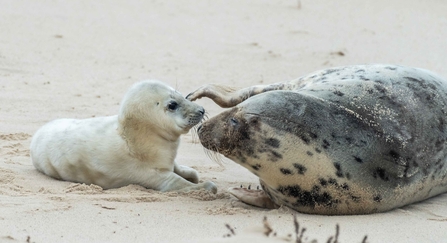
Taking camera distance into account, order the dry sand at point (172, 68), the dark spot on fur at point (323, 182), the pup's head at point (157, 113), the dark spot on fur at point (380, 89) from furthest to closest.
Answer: the pup's head at point (157, 113)
the dark spot on fur at point (380, 89)
the dark spot on fur at point (323, 182)
the dry sand at point (172, 68)

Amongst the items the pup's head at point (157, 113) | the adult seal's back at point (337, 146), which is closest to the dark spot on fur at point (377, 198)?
the adult seal's back at point (337, 146)

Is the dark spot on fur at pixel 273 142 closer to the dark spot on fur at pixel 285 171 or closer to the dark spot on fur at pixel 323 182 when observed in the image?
the dark spot on fur at pixel 285 171

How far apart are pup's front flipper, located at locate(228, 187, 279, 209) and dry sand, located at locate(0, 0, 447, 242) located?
7 cm

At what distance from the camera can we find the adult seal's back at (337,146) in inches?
165

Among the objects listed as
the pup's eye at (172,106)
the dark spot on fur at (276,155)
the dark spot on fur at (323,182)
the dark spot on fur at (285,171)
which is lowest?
the dark spot on fur at (323,182)

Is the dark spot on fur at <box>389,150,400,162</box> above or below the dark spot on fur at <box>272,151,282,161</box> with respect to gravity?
above

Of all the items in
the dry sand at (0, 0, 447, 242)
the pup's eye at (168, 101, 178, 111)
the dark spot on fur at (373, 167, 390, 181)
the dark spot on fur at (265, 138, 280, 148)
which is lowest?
the dry sand at (0, 0, 447, 242)

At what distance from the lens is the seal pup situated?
4.69 m

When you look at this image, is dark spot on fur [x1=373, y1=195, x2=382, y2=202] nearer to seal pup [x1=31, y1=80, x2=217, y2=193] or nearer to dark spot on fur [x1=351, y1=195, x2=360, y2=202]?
dark spot on fur [x1=351, y1=195, x2=360, y2=202]

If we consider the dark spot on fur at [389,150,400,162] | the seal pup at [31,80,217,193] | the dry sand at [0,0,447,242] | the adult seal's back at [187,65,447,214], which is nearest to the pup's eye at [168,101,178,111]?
the seal pup at [31,80,217,193]

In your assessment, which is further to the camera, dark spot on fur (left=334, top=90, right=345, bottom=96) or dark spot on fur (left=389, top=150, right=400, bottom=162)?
dark spot on fur (left=334, top=90, right=345, bottom=96)

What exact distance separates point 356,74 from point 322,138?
0.94 metres

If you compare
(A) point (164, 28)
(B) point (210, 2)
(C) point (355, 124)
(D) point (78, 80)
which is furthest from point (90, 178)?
(B) point (210, 2)

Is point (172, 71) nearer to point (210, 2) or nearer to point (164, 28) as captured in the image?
point (164, 28)
